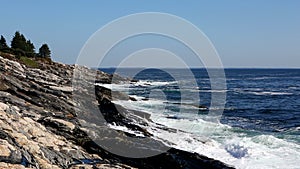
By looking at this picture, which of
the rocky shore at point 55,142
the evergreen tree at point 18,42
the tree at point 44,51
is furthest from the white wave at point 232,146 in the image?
the tree at point 44,51

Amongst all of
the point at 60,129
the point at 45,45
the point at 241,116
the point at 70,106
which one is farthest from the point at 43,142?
the point at 45,45

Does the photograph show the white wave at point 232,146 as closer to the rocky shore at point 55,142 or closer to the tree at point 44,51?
the rocky shore at point 55,142

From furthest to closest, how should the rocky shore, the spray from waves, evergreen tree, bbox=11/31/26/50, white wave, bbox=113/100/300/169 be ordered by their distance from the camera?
evergreen tree, bbox=11/31/26/50, the spray from waves, white wave, bbox=113/100/300/169, the rocky shore

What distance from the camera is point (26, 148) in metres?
12.4

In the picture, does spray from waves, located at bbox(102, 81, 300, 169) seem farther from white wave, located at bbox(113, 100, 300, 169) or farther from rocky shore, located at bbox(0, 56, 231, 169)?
rocky shore, located at bbox(0, 56, 231, 169)

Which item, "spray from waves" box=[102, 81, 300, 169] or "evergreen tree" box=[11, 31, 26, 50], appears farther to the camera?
"evergreen tree" box=[11, 31, 26, 50]

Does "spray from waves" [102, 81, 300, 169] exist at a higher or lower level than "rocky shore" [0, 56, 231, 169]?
lower

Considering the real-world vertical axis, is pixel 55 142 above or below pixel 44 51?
below

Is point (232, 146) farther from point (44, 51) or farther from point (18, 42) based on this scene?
point (44, 51)

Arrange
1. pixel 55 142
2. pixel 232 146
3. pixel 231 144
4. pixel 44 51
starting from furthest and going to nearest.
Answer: pixel 44 51 < pixel 231 144 < pixel 232 146 < pixel 55 142

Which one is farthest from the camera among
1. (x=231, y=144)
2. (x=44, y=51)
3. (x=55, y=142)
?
(x=44, y=51)

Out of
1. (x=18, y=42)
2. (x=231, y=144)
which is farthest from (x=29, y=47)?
(x=231, y=144)

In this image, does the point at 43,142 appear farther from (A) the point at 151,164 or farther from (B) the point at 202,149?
(B) the point at 202,149

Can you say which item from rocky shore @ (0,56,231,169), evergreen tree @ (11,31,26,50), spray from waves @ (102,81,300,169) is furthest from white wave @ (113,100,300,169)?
evergreen tree @ (11,31,26,50)
